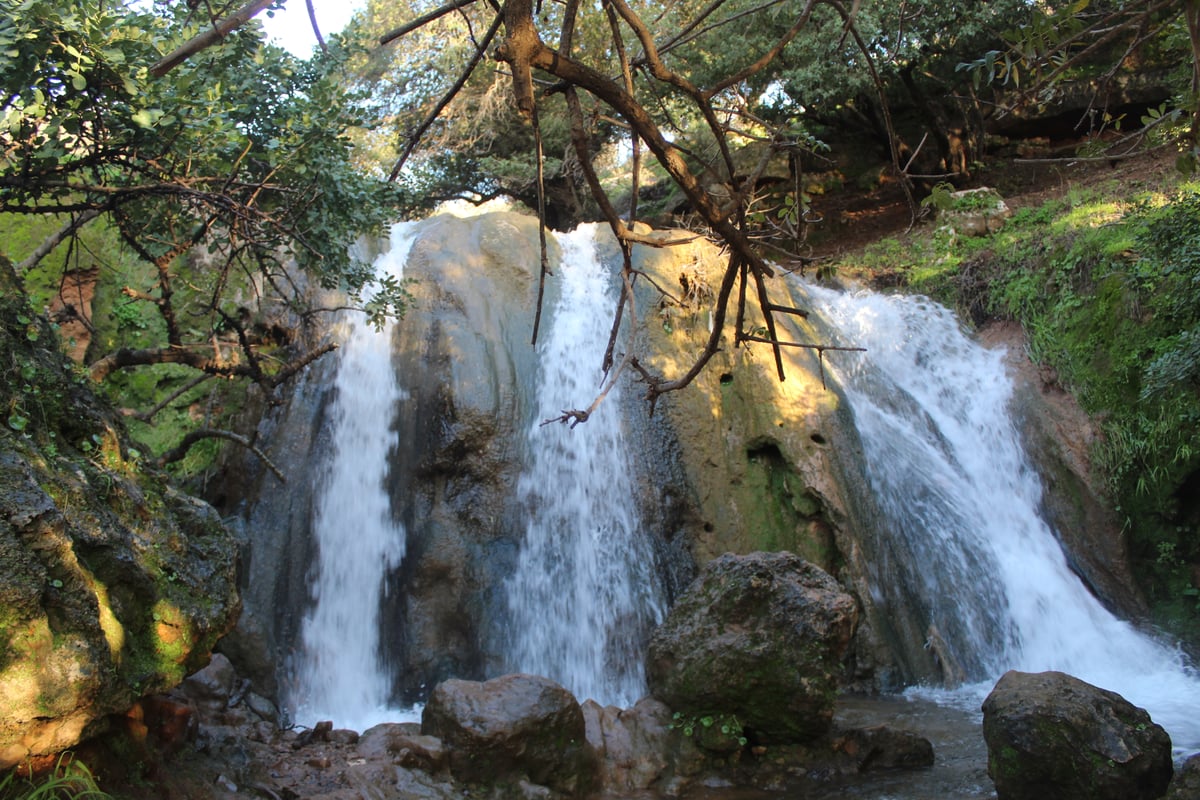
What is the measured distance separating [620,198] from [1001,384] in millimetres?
10279

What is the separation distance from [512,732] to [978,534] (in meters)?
5.54

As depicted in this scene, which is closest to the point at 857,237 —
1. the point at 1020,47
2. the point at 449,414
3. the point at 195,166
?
the point at 449,414

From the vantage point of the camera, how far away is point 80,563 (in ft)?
12.9

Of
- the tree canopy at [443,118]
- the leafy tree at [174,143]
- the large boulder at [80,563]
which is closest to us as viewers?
the tree canopy at [443,118]

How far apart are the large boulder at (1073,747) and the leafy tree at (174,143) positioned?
487cm

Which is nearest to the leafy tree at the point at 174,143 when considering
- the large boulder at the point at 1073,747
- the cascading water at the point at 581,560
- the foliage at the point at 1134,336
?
the cascading water at the point at 581,560

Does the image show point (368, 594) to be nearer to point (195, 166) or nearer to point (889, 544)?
point (195, 166)

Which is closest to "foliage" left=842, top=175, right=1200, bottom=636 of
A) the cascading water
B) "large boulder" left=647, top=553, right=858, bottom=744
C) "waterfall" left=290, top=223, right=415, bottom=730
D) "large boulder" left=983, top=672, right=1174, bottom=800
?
"large boulder" left=983, top=672, right=1174, bottom=800

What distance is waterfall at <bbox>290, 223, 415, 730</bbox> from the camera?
7430 mm

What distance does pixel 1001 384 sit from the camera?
33.2ft

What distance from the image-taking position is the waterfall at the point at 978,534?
7648mm

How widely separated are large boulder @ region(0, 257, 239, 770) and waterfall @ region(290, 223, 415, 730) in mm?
2702

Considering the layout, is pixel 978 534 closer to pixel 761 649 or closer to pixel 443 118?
pixel 761 649

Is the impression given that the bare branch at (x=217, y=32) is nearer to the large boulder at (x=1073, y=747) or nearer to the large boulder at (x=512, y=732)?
the large boulder at (x=512, y=732)
